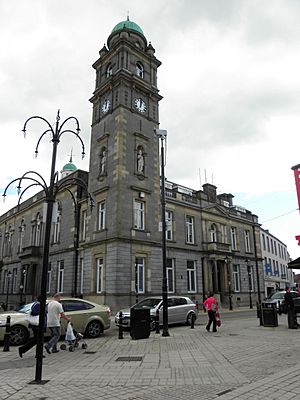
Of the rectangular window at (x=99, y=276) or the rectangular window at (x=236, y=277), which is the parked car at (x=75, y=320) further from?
the rectangular window at (x=236, y=277)

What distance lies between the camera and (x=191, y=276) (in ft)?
102

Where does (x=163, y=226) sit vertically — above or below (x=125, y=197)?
below

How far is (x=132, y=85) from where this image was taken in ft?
94.9

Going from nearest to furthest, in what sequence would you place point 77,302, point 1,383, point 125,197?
point 1,383 < point 77,302 < point 125,197

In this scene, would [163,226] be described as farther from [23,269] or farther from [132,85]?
[23,269]

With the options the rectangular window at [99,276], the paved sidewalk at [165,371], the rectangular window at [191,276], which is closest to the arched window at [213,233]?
the rectangular window at [191,276]

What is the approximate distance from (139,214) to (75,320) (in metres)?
14.1

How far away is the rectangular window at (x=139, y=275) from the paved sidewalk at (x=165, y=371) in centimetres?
1258

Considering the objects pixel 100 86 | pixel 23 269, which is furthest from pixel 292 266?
pixel 23 269

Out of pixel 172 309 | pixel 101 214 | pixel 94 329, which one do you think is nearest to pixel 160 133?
pixel 172 309

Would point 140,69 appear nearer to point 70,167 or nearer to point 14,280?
point 70,167

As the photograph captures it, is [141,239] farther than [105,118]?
No

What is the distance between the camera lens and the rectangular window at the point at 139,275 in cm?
2456

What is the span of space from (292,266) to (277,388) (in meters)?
10.2
